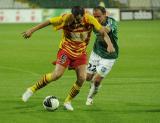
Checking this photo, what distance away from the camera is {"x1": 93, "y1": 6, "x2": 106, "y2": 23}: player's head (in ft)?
48.5

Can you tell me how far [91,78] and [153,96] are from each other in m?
1.92

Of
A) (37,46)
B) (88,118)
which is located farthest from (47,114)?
(37,46)

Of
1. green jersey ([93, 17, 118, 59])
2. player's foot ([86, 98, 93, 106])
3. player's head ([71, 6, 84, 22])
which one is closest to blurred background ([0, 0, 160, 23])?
green jersey ([93, 17, 118, 59])

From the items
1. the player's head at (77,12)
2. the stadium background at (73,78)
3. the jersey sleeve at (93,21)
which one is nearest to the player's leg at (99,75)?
the stadium background at (73,78)

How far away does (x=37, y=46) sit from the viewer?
3353 centimetres

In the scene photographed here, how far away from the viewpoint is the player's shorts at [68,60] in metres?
14.1

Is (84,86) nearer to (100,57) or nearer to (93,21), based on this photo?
(100,57)

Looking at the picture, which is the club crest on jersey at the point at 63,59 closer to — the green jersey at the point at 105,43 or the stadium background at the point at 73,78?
the stadium background at the point at 73,78

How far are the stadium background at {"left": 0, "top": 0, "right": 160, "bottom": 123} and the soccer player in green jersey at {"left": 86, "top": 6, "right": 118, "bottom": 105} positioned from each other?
501 millimetres

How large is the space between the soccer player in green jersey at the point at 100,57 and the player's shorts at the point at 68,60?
0.96m

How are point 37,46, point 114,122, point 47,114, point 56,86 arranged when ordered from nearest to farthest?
point 114,122
point 47,114
point 56,86
point 37,46

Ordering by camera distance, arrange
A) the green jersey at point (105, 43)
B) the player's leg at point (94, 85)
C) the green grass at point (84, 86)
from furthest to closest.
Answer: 1. the player's leg at point (94, 85)
2. the green jersey at point (105, 43)
3. the green grass at point (84, 86)

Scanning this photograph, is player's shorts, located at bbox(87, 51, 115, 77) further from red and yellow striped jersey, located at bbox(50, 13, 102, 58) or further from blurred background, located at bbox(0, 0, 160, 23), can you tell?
blurred background, located at bbox(0, 0, 160, 23)

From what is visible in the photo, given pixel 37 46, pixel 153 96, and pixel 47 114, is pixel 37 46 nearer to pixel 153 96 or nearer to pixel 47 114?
pixel 153 96
